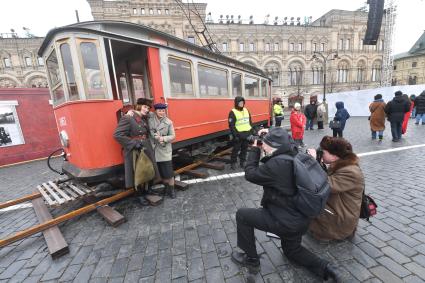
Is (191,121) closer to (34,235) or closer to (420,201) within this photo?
(34,235)

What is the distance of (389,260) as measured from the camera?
7.08 feet

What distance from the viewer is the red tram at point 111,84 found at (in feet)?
10.7

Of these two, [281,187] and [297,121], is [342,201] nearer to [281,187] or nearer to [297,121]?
[281,187]

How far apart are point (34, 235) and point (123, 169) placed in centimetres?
158

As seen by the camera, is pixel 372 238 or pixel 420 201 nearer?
pixel 372 238

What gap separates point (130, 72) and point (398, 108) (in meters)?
8.93

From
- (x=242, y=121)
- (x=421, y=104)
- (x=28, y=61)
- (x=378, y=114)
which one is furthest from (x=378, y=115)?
(x=28, y=61)

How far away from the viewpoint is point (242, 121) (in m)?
5.11

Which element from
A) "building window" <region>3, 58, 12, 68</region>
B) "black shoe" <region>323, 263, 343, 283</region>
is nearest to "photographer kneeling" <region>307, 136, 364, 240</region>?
"black shoe" <region>323, 263, 343, 283</region>

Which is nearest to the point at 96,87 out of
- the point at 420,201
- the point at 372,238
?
the point at 372,238

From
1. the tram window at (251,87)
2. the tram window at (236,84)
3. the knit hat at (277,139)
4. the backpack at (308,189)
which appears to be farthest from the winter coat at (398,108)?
the knit hat at (277,139)

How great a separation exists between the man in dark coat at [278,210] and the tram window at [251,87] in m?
6.16

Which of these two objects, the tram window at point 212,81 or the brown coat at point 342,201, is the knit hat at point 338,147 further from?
the tram window at point 212,81

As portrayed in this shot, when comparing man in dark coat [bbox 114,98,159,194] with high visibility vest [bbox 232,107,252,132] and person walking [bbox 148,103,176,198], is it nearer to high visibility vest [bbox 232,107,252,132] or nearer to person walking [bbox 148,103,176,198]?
person walking [bbox 148,103,176,198]
